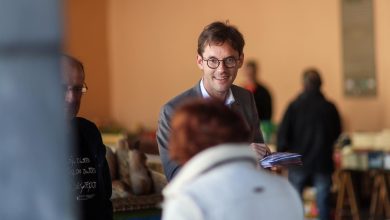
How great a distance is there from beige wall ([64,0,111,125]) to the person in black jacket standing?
19.3 feet

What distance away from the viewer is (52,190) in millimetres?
1690

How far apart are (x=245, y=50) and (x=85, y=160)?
27.8ft

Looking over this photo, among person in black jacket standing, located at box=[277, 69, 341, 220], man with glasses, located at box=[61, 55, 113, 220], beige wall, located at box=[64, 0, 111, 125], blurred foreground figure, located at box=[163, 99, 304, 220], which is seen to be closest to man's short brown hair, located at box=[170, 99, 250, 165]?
blurred foreground figure, located at box=[163, 99, 304, 220]

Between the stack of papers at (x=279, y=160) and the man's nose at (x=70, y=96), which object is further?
the stack of papers at (x=279, y=160)

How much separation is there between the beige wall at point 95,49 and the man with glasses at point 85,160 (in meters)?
10.1

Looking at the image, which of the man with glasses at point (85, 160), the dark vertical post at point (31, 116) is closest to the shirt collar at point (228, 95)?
the man with glasses at point (85, 160)

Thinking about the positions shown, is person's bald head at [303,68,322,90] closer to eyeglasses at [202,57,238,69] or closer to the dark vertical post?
eyeglasses at [202,57,238,69]

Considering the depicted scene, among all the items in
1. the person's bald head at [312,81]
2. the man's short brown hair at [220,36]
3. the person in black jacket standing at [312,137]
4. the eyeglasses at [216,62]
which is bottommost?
the person in black jacket standing at [312,137]

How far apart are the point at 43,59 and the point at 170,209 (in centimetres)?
55

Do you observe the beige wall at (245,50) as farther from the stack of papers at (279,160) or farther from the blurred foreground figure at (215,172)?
the blurred foreground figure at (215,172)

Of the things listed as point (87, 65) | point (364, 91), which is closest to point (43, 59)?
point (364, 91)

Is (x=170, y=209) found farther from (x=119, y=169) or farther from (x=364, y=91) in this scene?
(x=364, y=91)

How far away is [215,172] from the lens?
209 centimetres

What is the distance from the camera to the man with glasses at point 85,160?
9.84 ft
